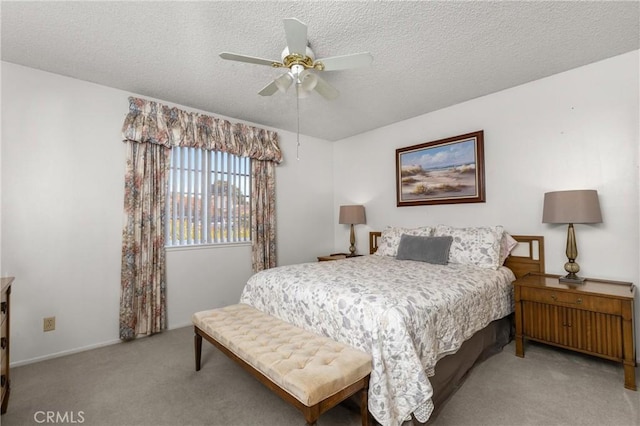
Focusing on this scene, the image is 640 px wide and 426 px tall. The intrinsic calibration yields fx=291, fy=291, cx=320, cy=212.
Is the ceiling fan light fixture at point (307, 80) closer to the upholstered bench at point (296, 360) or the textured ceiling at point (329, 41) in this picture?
the textured ceiling at point (329, 41)

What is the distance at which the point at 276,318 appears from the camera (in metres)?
2.30

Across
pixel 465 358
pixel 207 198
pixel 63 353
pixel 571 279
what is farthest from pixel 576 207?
pixel 63 353

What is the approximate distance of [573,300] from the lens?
2.26m

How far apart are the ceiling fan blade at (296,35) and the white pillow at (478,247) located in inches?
94.3

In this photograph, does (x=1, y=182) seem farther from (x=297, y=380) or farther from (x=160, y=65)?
(x=297, y=380)

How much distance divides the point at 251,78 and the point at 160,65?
795 mm

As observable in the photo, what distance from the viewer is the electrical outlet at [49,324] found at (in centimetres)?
264

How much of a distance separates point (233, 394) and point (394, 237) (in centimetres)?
250

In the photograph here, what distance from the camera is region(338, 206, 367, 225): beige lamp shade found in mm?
4395

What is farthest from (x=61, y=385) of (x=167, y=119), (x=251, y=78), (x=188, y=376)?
(x=251, y=78)

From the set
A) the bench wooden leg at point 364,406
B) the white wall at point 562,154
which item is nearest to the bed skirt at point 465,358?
the bench wooden leg at point 364,406

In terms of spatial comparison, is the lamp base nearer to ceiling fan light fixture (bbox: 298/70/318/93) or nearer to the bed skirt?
the bed skirt

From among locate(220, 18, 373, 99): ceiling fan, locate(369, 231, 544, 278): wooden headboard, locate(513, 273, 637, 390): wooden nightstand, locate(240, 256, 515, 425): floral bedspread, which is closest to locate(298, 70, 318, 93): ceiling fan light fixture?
locate(220, 18, 373, 99): ceiling fan

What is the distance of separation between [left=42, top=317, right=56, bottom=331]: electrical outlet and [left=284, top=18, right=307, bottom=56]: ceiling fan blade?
3154 mm
